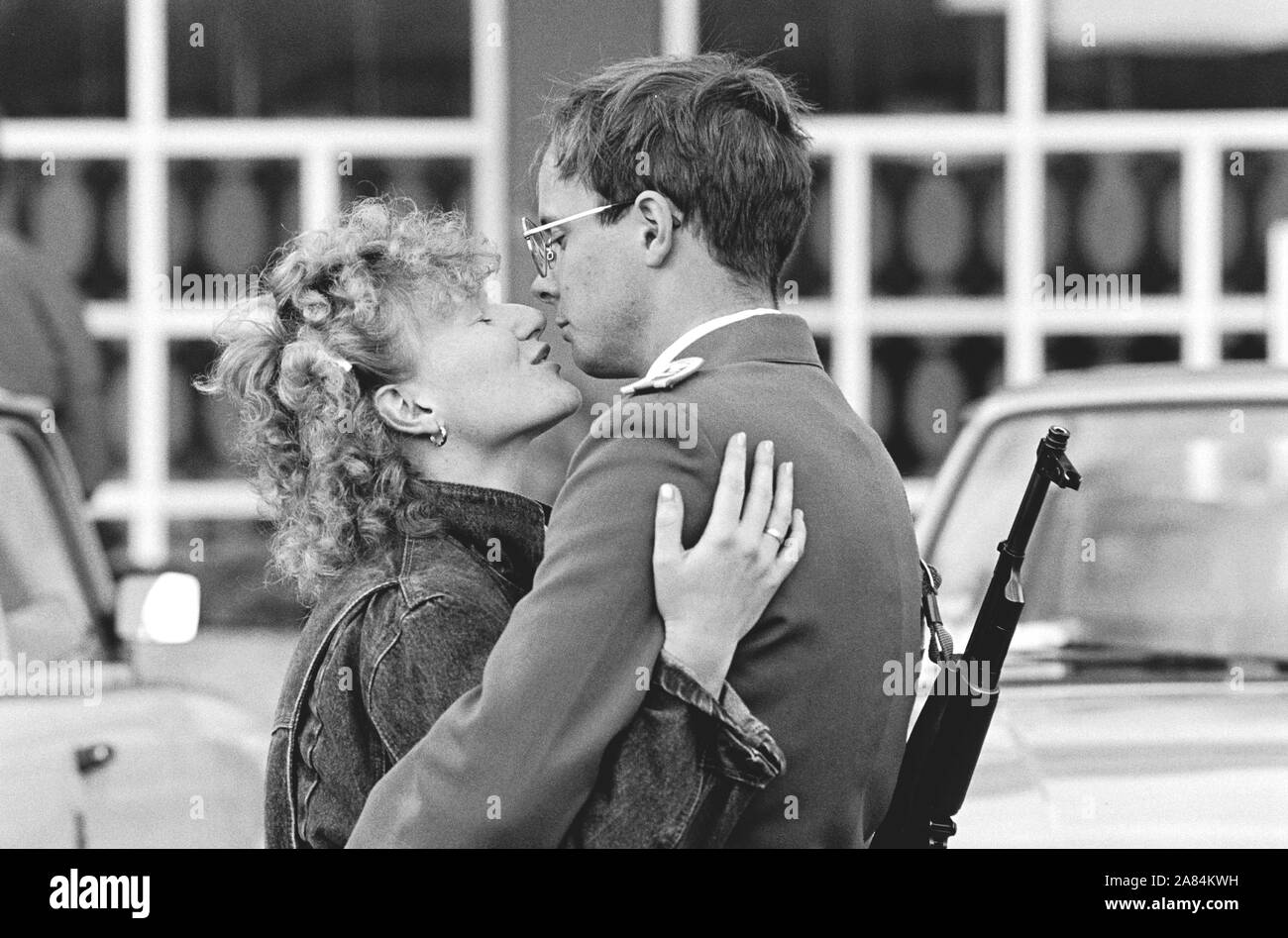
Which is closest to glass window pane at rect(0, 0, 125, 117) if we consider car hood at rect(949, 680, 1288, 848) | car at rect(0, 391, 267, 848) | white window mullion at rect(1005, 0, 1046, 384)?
white window mullion at rect(1005, 0, 1046, 384)

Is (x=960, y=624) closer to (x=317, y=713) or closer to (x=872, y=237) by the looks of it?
(x=317, y=713)

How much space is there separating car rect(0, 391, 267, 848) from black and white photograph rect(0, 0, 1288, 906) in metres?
0.01

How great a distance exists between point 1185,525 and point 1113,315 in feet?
13.2

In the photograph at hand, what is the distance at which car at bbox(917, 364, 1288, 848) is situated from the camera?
333 cm

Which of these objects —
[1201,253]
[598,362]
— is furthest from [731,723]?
[1201,253]

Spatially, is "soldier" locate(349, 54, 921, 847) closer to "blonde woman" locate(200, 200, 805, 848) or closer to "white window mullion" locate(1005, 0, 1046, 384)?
"blonde woman" locate(200, 200, 805, 848)

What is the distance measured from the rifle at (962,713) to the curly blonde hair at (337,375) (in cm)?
66

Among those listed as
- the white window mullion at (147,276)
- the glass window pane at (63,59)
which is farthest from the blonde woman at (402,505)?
the glass window pane at (63,59)

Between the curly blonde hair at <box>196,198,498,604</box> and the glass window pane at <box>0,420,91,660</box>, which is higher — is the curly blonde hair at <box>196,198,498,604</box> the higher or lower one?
the higher one

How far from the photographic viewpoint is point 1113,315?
25.2ft

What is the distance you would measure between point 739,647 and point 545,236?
0.54 metres

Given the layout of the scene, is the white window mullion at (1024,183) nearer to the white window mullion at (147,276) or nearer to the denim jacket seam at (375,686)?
the white window mullion at (147,276)

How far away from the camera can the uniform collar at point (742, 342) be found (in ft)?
6.29
